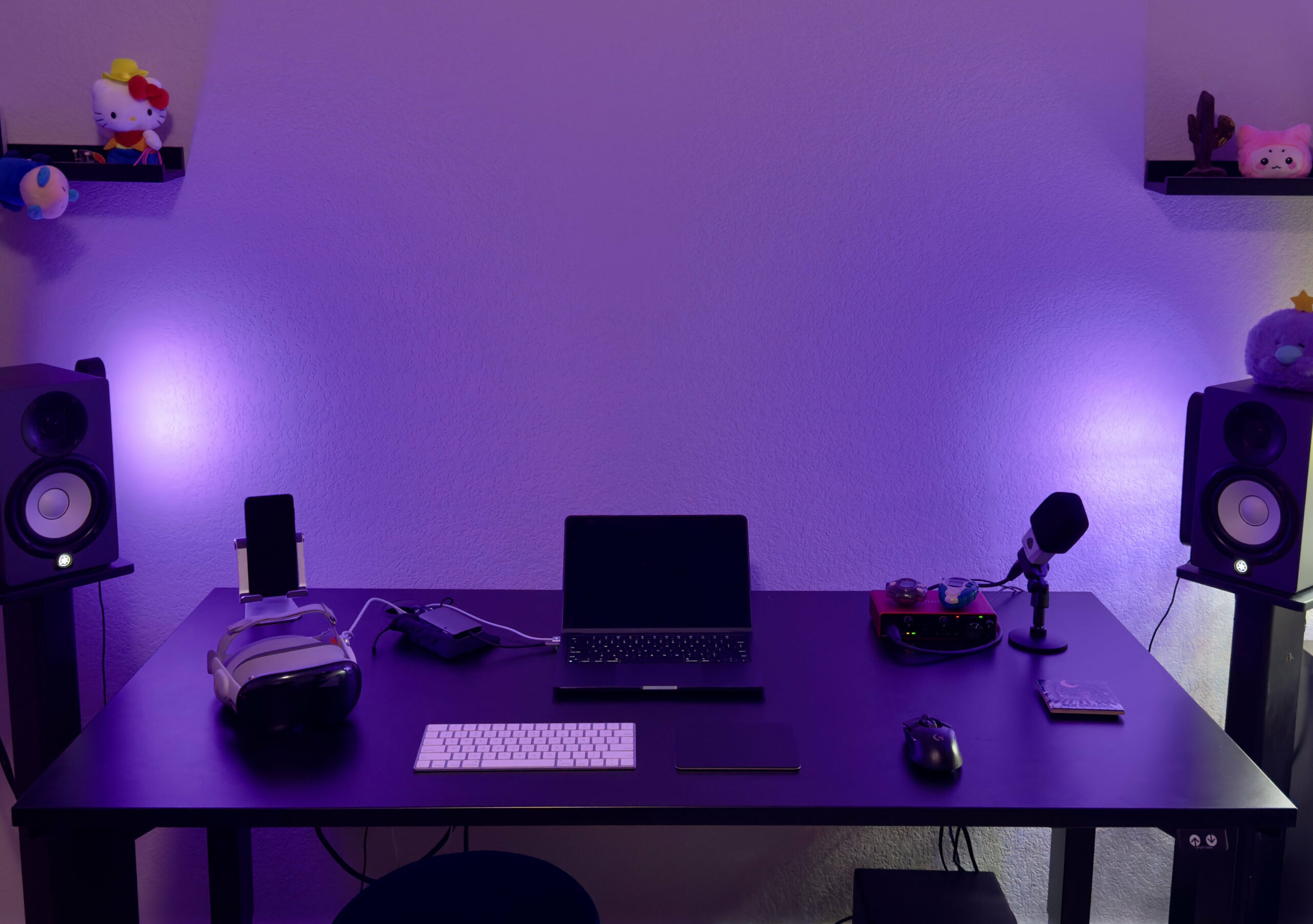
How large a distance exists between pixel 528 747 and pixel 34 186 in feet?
4.45

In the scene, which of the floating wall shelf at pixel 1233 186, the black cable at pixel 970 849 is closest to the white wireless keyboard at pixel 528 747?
the black cable at pixel 970 849

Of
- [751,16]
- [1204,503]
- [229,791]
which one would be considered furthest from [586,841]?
[751,16]

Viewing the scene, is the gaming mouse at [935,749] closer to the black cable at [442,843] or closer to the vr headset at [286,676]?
the vr headset at [286,676]

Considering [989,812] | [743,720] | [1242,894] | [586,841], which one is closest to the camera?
[989,812]

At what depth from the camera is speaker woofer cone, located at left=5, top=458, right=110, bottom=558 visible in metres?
1.75

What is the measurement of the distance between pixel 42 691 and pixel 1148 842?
218cm

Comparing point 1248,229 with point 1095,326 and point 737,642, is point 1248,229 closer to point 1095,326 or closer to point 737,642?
point 1095,326

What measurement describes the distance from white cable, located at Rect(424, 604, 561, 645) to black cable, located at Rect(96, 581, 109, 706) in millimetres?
727

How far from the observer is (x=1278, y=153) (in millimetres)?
1980

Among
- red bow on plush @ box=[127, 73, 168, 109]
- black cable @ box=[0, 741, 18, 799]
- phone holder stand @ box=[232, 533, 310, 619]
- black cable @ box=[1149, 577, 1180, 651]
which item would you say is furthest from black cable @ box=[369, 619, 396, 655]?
black cable @ box=[1149, 577, 1180, 651]

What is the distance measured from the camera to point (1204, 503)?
6.05 feet

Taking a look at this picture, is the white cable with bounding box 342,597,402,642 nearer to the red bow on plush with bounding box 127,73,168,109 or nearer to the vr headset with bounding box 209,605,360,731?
the vr headset with bounding box 209,605,360,731

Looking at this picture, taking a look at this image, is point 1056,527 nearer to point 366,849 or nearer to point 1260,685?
point 1260,685

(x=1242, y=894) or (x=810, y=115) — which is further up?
(x=810, y=115)
